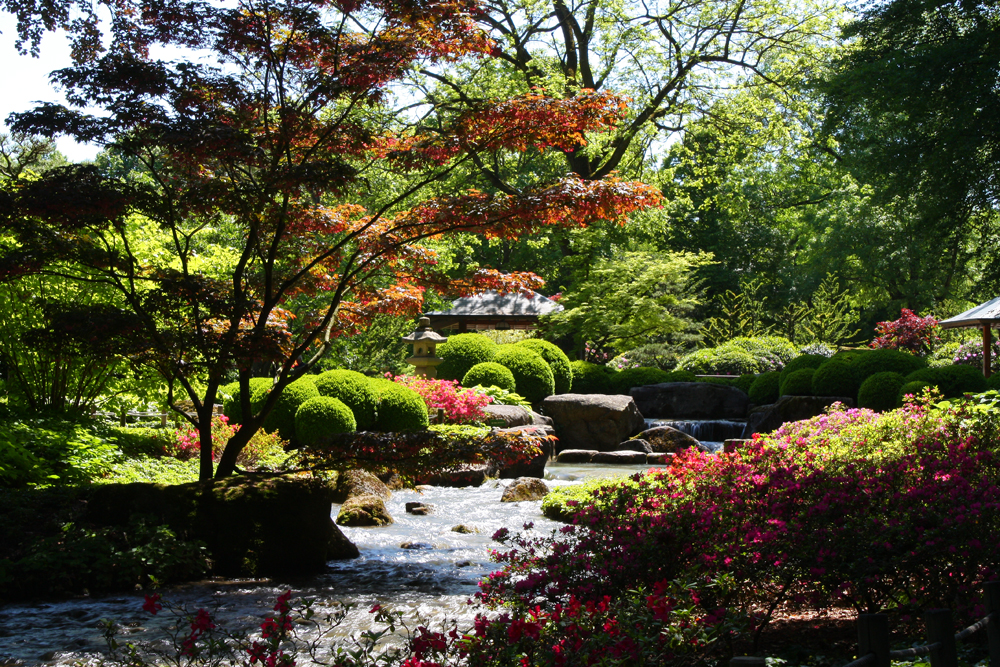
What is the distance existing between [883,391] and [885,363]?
1.59 meters

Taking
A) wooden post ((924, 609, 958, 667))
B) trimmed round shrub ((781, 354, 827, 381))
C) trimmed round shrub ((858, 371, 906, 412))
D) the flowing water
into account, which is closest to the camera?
wooden post ((924, 609, 958, 667))

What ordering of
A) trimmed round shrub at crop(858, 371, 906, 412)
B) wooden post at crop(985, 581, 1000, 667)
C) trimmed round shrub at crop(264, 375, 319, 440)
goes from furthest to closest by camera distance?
1. trimmed round shrub at crop(858, 371, 906, 412)
2. trimmed round shrub at crop(264, 375, 319, 440)
3. wooden post at crop(985, 581, 1000, 667)

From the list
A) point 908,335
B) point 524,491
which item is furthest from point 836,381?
point 524,491

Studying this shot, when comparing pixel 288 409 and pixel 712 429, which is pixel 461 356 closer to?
pixel 712 429

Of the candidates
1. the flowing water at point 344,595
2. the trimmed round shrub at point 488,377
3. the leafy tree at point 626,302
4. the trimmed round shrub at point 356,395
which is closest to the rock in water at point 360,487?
the flowing water at point 344,595

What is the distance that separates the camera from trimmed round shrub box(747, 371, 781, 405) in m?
16.8

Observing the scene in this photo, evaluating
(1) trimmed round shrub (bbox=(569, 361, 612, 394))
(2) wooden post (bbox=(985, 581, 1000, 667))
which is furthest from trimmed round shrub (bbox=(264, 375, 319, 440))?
(2) wooden post (bbox=(985, 581, 1000, 667))

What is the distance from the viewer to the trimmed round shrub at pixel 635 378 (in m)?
18.4

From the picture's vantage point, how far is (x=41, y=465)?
6652 millimetres

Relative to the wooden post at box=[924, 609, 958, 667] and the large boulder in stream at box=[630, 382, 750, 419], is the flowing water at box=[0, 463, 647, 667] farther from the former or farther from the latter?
the large boulder in stream at box=[630, 382, 750, 419]

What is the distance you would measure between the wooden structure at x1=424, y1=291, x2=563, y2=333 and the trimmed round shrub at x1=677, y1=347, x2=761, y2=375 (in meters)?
4.40

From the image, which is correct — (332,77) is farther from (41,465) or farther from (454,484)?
(454,484)

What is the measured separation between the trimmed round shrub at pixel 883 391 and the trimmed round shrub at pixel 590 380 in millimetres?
6555

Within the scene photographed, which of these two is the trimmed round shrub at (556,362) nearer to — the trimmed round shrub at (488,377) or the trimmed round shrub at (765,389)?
the trimmed round shrub at (488,377)
